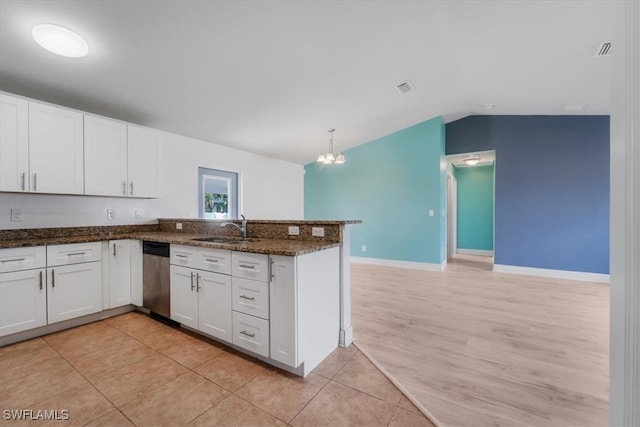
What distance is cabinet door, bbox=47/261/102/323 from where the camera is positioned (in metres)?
2.38

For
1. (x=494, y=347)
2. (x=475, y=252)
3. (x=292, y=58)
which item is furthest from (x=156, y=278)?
(x=475, y=252)

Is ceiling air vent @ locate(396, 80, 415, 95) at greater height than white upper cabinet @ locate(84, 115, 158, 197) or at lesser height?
greater

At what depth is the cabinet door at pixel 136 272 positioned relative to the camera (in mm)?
2824

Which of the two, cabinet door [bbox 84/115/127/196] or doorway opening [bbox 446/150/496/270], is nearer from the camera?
cabinet door [bbox 84/115/127/196]

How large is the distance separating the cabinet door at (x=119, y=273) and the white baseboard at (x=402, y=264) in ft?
13.6

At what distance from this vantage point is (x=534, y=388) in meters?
1.72

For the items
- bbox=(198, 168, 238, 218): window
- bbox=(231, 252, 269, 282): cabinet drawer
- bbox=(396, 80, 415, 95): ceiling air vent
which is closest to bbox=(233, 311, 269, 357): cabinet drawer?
bbox=(231, 252, 269, 282): cabinet drawer

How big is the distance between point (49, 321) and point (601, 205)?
23.5 feet

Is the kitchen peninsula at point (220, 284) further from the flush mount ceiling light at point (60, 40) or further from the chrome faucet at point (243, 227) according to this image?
the flush mount ceiling light at point (60, 40)

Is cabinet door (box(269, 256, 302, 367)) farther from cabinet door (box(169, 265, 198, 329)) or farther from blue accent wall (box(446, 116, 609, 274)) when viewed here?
blue accent wall (box(446, 116, 609, 274))

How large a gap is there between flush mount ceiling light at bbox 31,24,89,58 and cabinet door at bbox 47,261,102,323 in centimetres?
183

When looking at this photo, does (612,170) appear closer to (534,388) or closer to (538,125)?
(534,388)

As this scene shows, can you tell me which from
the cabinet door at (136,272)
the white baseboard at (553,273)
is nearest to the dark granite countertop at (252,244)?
the cabinet door at (136,272)

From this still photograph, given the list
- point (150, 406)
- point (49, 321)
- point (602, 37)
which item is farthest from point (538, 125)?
point (49, 321)
